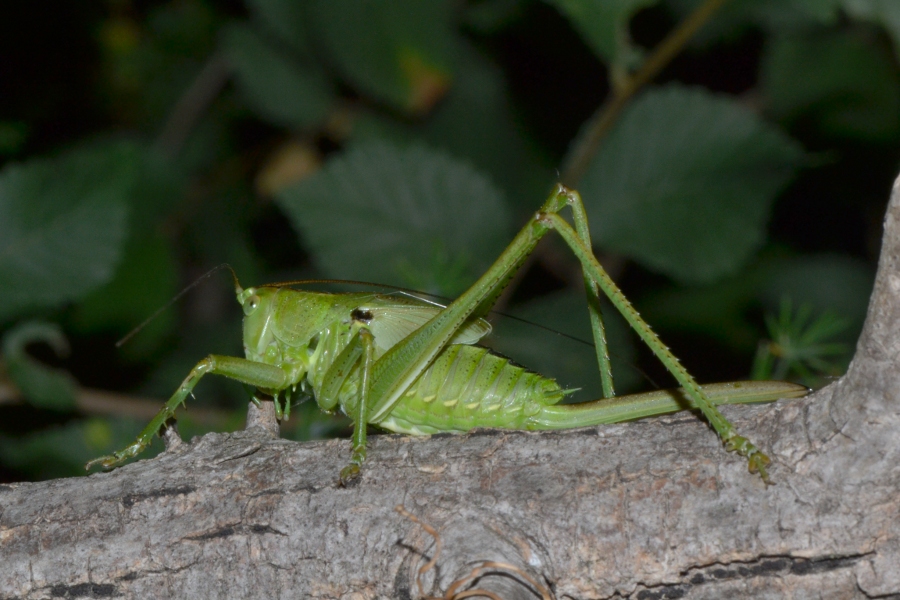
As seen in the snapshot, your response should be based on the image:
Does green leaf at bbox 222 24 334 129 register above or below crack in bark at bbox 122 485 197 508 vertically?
above

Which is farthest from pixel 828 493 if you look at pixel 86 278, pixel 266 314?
pixel 86 278

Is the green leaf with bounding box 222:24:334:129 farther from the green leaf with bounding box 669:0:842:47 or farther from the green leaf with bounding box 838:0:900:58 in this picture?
the green leaf with bounding box 838:0:900:58

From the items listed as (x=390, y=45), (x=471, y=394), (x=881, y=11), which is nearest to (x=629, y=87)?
(x=881, y=11)

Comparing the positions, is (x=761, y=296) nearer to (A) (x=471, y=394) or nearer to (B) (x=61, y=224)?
(A) (x=471, y=394)

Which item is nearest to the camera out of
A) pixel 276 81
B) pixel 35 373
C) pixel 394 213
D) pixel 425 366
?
pixel 425 366

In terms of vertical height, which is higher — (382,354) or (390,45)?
(390,45)

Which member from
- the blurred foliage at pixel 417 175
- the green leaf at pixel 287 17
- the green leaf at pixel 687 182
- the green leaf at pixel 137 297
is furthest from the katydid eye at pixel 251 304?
the green leaf at pixel 287 17

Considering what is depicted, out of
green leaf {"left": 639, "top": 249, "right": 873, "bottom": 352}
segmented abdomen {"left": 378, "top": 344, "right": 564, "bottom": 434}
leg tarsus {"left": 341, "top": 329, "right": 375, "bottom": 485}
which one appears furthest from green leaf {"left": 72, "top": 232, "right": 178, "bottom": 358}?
green leaf {"left": 639, "top": 249, "right": 873, "bottom": 352}
